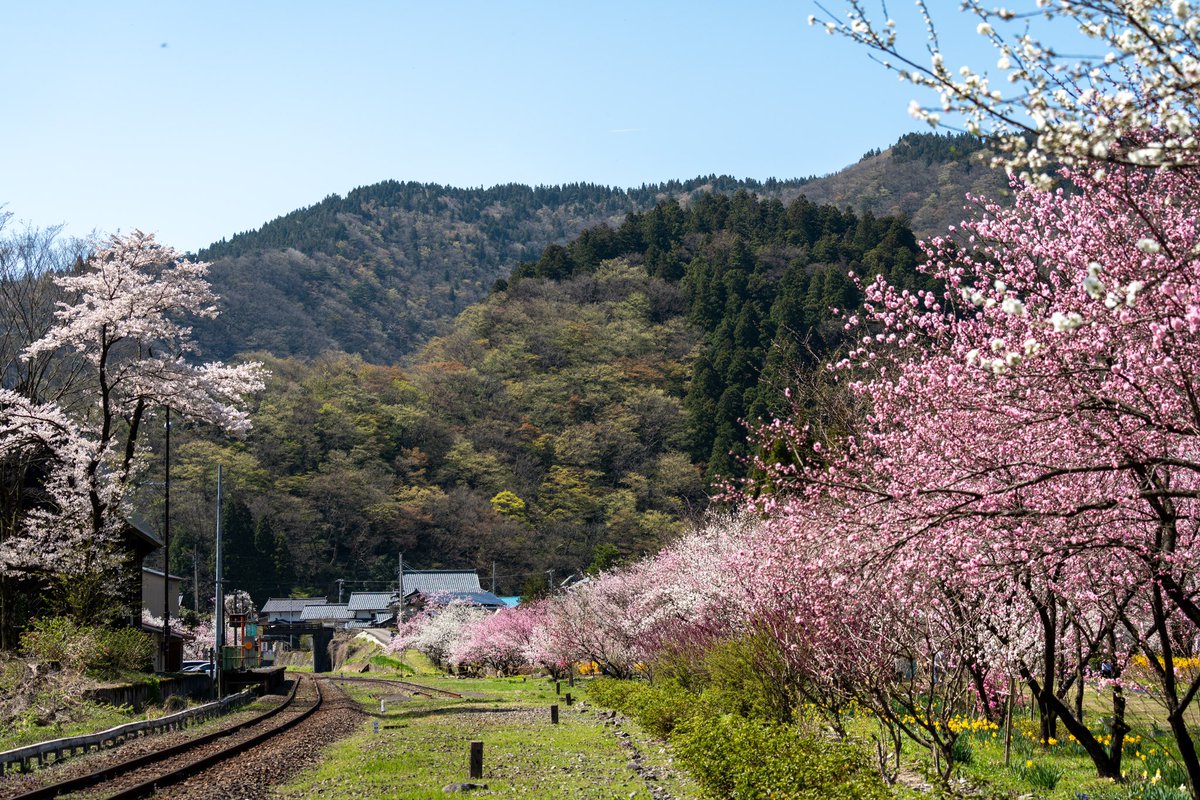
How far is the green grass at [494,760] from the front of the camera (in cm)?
1333

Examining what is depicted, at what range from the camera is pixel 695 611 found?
25.4 meters

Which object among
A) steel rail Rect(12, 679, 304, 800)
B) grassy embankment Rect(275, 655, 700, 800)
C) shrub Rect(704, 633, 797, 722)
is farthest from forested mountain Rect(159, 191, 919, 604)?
shrub Rect(704, 633, 797, 722)

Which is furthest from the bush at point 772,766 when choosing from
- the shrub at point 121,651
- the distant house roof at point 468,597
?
the distant house roof at point 468,597

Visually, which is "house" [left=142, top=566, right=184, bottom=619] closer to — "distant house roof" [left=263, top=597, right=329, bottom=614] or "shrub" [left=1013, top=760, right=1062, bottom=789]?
"shrub" [left=1013, top=760, right=1062, bottom=789]

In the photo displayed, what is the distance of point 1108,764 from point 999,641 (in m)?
1.79

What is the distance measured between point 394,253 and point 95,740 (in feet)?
515

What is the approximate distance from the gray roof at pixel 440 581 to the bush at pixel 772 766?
70937 millimetres

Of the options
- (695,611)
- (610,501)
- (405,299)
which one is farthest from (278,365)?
(695,611)

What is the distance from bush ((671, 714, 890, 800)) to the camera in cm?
838

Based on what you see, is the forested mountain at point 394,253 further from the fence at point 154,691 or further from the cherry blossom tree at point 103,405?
the cherry blossom tree at point 103,405

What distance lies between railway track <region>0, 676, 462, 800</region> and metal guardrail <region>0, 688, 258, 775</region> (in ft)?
3.17

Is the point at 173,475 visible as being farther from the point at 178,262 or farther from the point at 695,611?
the point at 695,611

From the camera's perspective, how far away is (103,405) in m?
28.1

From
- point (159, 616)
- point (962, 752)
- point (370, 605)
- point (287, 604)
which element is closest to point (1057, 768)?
point (962, 752)
